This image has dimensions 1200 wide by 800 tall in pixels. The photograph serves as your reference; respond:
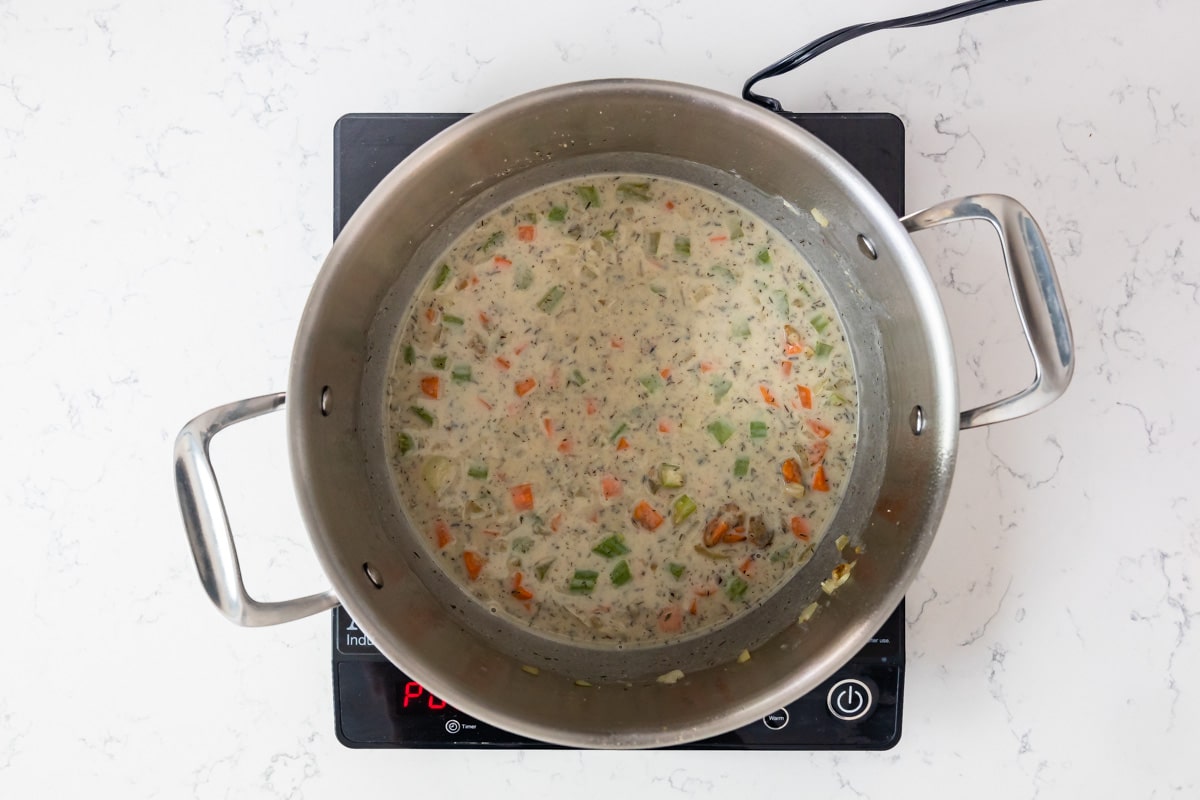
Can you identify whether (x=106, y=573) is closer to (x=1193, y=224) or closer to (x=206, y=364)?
(x=206, y=364)

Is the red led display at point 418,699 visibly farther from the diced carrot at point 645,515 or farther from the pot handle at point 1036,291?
the pot handle at point 1036,291

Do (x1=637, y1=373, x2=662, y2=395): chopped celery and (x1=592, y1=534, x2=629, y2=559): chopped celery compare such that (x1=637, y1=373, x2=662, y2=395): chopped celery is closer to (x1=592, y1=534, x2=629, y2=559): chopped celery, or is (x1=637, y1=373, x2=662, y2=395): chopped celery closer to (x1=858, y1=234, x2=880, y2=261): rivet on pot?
(x1=592, y1=534, x2=629, y2=559): chopped celery

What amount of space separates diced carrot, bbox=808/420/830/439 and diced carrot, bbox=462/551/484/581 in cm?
53

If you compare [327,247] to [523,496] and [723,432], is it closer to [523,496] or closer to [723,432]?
[523,496]

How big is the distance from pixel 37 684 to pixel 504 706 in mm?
762

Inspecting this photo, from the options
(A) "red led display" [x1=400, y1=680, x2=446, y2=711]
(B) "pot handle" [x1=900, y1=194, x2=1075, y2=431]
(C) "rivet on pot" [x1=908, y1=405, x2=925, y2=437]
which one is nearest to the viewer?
(B) "pot handle" [x1=900, y1=194, x2=1075, y2=431]

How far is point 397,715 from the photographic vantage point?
49.2 inches

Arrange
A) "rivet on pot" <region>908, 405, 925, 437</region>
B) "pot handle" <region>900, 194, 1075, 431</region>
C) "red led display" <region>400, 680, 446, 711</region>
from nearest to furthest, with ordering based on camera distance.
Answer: "pot handle" <region>900, 194, 1075, 431</region> → "rivet on pot" <region>908, 405, 925, 437</region> → "red led display" <region>400, 680, 446, 711</region>

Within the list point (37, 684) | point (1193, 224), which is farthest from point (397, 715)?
point (1193, 224)

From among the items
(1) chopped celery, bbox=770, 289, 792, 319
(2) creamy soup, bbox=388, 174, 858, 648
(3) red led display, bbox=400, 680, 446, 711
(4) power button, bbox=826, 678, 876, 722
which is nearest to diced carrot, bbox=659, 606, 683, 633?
(2) creamy soup, bbox=388, 174, 858, 648

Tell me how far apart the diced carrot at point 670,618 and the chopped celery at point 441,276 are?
0.59 m

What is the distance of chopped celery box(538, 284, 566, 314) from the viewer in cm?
131

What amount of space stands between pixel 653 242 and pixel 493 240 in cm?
24

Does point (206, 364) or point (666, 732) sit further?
point (206, 364)
